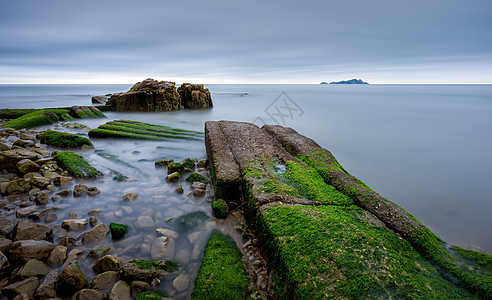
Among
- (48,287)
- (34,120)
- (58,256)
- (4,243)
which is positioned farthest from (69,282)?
(34,120)

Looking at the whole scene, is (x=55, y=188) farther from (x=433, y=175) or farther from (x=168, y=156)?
(x=433, y=175)

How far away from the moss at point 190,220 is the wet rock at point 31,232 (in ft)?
5.74

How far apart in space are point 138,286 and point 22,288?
110 cm

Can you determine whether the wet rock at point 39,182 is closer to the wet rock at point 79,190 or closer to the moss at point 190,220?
the wet rock at point 79,190

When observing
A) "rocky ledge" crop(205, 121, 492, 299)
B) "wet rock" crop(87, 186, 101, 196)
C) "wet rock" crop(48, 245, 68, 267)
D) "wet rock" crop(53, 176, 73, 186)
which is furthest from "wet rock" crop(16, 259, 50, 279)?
"wet rock" crop(53, 176, 73, 186)

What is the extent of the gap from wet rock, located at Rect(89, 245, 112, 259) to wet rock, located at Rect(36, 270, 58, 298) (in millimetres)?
460

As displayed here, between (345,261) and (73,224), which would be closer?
(345,261)

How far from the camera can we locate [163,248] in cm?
338

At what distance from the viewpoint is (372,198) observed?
3387 millimetres

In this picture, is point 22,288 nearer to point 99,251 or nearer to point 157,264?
point 99,251

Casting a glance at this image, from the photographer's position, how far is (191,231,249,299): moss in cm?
244

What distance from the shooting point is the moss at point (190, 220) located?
3.95 metres

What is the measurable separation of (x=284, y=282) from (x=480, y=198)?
244 inches

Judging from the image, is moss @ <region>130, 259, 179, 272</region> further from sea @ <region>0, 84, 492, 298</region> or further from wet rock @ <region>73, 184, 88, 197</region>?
wet rock @ <region>73, 184, 88, 197</region>
